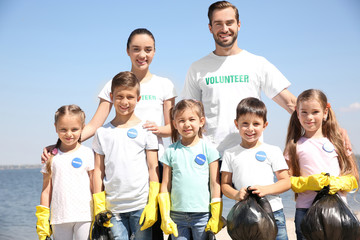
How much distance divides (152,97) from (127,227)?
4.11ft

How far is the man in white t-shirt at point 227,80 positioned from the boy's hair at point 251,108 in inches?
10.9

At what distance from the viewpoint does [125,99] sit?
3416mm

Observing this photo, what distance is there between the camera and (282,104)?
3844 mm

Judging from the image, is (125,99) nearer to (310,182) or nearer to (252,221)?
(252,221)

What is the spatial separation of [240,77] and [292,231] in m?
7.18

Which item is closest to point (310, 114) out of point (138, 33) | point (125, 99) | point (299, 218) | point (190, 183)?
point (299, 218)

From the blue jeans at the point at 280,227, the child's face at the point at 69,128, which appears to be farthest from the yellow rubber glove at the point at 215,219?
the child's face at the point at 69,128

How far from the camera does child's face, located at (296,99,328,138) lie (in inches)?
135

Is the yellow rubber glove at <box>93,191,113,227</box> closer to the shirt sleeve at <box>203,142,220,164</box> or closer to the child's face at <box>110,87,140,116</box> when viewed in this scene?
the child's face at <box>110,87,140,116</box>

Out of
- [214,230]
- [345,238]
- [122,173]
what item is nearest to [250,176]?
[214,230]

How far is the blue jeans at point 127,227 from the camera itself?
10.9ft

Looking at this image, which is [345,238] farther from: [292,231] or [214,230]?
[292,231]

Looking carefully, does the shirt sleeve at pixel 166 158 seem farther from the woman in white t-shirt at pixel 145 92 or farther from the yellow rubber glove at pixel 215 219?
the yellow rubber glove at pixel 215 219

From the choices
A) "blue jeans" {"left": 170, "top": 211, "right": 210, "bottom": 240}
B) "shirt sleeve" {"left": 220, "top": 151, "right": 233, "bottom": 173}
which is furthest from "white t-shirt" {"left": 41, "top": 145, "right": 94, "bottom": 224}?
"shirt sleeve" {"left": 220, "top": 151, "right": 233, "bottom": 173}
